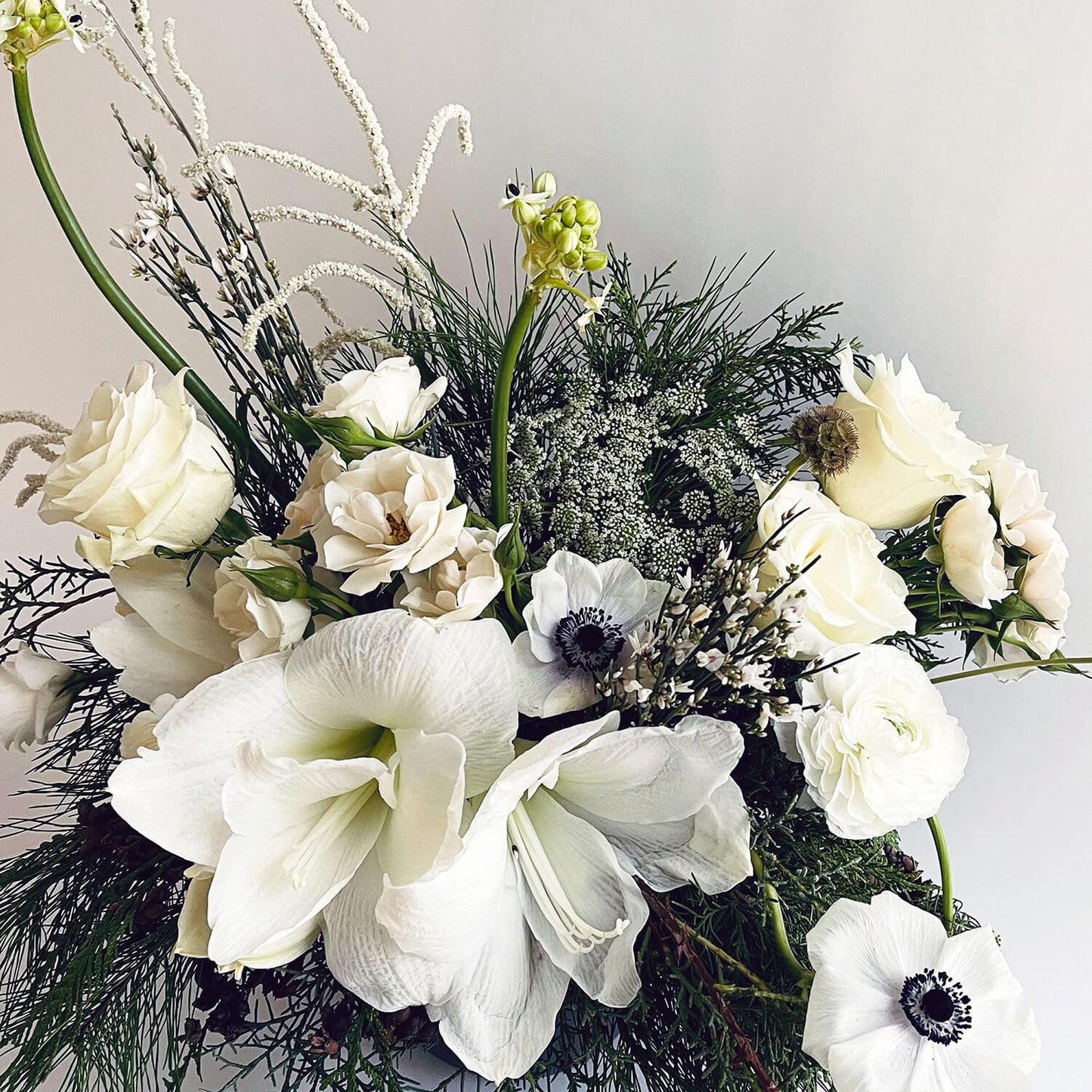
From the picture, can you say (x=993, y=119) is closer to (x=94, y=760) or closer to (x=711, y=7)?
(x=711, y=7)

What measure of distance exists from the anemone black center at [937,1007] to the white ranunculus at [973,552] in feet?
0.69

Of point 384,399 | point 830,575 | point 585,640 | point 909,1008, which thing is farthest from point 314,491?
point 909,1008

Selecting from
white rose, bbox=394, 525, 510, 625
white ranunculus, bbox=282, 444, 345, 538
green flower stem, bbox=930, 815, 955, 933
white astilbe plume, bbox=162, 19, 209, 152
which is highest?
white astilbe plume, bbox=162, 19, 209, 152

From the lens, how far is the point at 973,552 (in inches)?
22.0

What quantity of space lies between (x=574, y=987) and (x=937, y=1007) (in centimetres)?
21

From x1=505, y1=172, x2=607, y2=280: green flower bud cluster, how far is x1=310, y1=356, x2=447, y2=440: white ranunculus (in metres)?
0.12

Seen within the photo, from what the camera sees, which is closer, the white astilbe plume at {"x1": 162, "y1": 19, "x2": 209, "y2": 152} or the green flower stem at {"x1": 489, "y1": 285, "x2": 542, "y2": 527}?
the green flower stem at {"x1": 489, "y1": 285, "x2": 542, "y2": 527}

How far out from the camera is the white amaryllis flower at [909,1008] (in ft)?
1.57

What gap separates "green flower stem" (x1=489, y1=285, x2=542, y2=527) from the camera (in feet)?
1.50

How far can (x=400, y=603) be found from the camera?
52 cm

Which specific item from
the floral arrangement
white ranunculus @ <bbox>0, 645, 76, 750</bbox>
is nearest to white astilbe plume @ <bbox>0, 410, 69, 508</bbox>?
the floral arrangement

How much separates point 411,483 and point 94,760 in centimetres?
36

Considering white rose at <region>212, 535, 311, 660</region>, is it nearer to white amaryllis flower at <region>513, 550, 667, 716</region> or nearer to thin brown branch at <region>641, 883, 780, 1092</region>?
white amaryllis flower at <region>513, 550, 667, 716</region>

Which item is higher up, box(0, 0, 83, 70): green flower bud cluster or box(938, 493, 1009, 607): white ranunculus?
box(0, 0, 83, 70): green flower bud cluster
